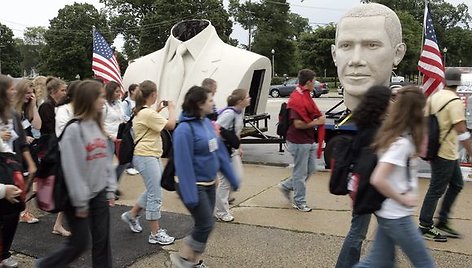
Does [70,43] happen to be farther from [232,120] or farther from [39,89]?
[232,120]

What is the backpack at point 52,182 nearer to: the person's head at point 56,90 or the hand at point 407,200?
the hand at point 407,200

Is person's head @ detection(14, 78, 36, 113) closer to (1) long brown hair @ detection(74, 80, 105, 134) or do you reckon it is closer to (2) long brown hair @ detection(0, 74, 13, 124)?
(2) long brown hair @ detection(0, 74, 13, 124)

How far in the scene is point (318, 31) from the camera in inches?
1854

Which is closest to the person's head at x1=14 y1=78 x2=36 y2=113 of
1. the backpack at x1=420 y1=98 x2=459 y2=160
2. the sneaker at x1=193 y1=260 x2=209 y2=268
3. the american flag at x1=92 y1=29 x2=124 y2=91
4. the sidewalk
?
the sidewalk

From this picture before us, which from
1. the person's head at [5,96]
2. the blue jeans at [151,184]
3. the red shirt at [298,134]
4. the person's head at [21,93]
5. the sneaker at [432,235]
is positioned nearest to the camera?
the person's head at [5,96]

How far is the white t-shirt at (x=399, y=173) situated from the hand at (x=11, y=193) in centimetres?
254

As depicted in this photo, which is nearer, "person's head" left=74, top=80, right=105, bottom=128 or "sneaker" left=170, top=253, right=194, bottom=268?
"person's head" left=74, top=80, right=105, bottom=128

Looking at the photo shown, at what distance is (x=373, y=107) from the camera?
339 centimetres

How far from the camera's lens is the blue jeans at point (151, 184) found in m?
4.80

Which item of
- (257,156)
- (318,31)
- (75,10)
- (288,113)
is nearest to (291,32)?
(318,31)

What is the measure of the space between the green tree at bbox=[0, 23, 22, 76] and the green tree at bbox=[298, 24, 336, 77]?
4422 cm

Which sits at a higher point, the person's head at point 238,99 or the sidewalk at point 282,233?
the person's head at point 238,99

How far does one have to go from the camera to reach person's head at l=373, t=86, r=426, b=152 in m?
3.03

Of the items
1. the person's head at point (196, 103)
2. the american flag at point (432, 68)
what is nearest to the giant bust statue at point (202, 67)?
the american flag at point (432, 68)
